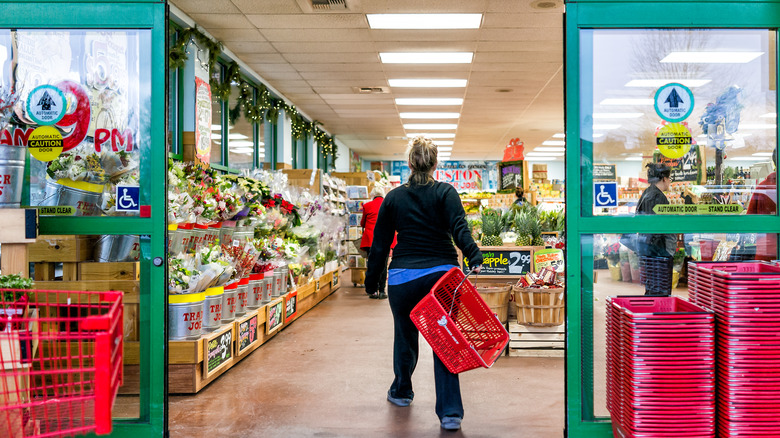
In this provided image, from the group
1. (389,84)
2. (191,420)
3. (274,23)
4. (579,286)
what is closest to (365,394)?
(191,420)

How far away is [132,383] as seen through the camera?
2.90m

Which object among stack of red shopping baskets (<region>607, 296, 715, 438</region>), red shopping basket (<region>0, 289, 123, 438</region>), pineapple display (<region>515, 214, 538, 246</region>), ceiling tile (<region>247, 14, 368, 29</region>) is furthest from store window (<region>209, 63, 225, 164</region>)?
stack of red shopping baskets (<region>607, 296, 715, 438</region>)

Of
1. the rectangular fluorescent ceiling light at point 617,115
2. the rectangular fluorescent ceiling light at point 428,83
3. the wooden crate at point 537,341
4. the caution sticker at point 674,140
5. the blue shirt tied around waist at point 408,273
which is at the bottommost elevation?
the wooden crate at point 537,341

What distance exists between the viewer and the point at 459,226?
3301 millimetres

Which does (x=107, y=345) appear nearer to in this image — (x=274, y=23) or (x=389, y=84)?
(x=274, y=23)

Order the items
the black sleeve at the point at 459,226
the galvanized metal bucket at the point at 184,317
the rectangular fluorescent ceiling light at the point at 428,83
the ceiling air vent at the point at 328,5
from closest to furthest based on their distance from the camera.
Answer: the black sleeve at the point at 459,226 < the galvanized metal bucket at the point at 184,317 < the ceiling air vent at the point at 328,5 < the rectangular fluorescent ceiling light at the point at 428,83

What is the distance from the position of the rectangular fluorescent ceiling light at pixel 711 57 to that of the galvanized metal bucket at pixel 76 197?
265 cm

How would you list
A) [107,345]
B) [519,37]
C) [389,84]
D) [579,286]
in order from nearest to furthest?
[107,345] < [579,286] < [519,37] < [389,84]

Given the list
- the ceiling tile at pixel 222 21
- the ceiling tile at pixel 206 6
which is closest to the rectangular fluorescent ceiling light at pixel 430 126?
the ceiling tile at pixel 222 21

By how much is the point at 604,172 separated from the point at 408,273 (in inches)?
45.9

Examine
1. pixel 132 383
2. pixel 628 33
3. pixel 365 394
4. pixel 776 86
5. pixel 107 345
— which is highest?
pixel 628 33

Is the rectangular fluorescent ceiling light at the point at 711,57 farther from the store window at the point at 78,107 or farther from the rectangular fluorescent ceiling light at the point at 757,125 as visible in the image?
the store window at the point at 78,107

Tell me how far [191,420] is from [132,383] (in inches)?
28.4

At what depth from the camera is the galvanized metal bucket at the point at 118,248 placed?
2848 millimetres
